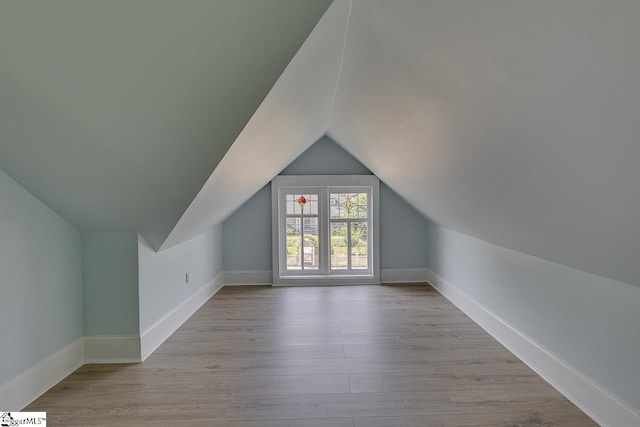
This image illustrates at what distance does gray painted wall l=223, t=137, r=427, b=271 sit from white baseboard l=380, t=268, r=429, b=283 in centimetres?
8

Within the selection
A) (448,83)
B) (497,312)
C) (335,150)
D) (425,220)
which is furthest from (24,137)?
(425,220)

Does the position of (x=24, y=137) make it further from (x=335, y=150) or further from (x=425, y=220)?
(x=425, y=220)

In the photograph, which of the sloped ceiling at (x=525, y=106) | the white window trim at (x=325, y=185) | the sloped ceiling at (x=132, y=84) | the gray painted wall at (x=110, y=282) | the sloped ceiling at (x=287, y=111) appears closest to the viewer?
the sloped ceiling at (x=525, y=106)

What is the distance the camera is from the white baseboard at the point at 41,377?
7.68ft

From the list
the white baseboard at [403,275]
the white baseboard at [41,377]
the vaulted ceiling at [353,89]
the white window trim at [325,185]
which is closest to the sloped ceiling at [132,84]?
the vaulted ceiling at [353,89]

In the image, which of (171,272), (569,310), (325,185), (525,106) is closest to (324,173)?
(325,185)

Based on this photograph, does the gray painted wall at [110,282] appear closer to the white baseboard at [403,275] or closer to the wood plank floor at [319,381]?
the wood plank floor at [319,381]

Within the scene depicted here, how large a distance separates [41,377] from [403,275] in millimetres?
4586

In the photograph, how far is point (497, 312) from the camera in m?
3.64

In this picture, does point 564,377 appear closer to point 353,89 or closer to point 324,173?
point 353,89

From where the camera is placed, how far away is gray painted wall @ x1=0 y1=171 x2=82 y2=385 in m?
2.35

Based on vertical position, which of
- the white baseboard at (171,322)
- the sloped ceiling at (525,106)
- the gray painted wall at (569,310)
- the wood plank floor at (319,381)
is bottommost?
the wood plank floor at (319,381)

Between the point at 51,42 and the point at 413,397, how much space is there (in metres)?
2.72

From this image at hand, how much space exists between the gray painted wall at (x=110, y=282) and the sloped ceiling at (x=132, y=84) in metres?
0.58
